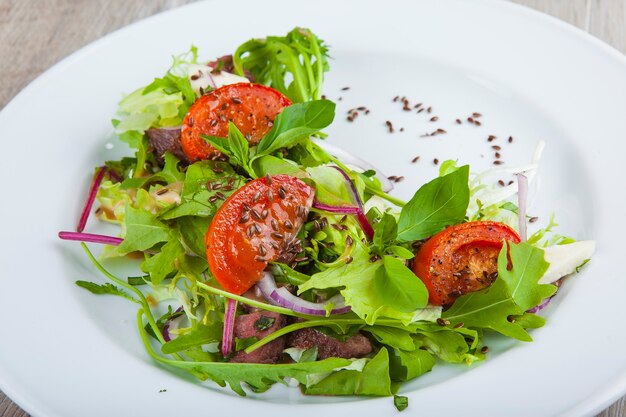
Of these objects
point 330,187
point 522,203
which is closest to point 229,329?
point 330,187

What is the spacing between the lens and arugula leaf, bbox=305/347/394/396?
7.63 feet

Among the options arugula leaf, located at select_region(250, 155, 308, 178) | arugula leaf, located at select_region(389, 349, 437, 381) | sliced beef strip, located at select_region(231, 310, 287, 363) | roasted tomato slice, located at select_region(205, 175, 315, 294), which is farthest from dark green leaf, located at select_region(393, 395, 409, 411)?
arugula leaf, located at select_region(250, 155, 308, 178)

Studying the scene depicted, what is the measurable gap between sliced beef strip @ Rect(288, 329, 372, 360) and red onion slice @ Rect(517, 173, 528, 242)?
2.25 ft

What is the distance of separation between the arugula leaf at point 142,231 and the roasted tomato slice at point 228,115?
43cm

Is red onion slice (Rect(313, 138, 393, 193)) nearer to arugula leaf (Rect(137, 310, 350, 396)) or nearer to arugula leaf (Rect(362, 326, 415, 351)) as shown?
arugula leaf (Rect(362, 326, 415, 351))

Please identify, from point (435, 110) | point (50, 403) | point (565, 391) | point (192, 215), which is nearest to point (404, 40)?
point (435, 110)

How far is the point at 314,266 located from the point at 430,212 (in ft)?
1.51

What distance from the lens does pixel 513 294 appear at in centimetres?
234

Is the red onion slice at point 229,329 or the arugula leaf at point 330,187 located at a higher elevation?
the arugula leaf at point 330,187

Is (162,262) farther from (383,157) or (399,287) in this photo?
(383,157)

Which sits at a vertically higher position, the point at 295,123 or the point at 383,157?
the point at 295,123

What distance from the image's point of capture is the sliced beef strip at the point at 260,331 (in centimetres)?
248

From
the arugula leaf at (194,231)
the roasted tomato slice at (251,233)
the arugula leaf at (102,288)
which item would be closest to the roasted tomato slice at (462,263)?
the roasted tomato slice at (251,233)

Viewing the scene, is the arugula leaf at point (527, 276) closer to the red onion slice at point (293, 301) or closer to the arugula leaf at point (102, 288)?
the red onion slice at point (293, 301)
